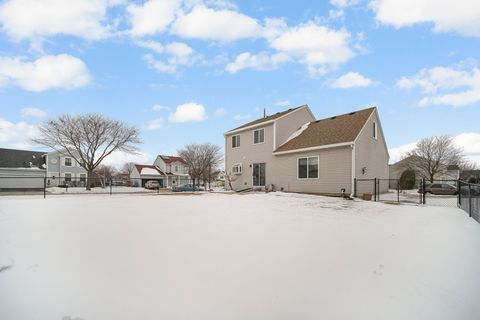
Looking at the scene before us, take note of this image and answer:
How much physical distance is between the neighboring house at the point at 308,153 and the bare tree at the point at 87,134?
12457mm

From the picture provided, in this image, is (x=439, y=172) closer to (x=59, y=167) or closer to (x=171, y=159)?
(x=171, y=159)

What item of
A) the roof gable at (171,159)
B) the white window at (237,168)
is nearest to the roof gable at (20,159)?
the roof gable at (171,159)

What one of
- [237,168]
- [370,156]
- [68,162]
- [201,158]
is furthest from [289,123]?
[68,162]

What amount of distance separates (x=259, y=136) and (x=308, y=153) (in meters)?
4.44

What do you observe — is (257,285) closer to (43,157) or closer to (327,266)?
(327,266)

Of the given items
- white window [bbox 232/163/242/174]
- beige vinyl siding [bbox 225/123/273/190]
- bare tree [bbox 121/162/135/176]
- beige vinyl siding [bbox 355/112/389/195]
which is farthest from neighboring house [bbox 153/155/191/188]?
beige vinyl siding [bbox 355/112/389/195]

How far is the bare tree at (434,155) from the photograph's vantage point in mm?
A: 28234

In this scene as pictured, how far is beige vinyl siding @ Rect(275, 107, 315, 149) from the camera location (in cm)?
1645

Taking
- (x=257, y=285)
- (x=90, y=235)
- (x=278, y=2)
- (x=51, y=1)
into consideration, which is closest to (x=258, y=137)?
(x=278, y=2)

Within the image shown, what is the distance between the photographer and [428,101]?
47.6ft

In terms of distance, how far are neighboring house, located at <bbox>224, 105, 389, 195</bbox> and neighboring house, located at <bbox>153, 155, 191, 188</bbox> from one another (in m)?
26.1

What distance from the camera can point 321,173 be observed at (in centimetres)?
1349

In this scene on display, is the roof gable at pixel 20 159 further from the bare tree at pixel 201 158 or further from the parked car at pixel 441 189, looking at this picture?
the parked car at pixel 441 189

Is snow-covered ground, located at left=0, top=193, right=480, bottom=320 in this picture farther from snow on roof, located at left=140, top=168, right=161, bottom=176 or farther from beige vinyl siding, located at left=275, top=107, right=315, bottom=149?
snow on roof, located at left=140, top=168, right=161, bottom=176
